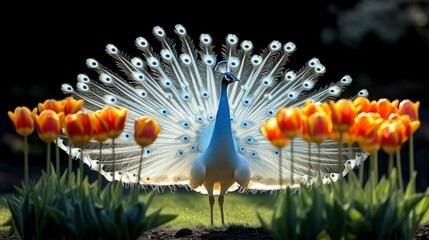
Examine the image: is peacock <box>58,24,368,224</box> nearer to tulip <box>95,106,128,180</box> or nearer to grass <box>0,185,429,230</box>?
grass <box>0,185,429,230</box>

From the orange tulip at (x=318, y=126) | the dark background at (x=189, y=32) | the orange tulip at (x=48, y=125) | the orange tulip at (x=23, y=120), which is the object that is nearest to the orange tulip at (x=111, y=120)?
the orange tulip at (x=48, y=125)

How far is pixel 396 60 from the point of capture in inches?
496

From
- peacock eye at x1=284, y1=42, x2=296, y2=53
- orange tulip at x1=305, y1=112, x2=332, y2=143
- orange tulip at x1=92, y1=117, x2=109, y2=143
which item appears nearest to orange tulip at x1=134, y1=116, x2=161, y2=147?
orange tulip at x1=92, y1=117, x2=109, y2=143

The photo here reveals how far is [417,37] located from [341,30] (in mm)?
1184

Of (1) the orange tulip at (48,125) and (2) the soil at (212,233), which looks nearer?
(1) the orange tulip at (48,125)

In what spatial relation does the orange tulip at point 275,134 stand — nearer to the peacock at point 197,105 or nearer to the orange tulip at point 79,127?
the orange tulip at point 79,127

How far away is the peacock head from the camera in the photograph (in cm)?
668

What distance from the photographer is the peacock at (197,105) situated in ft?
23.6

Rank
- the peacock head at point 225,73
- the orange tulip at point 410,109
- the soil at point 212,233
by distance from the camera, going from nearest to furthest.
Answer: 1. the orange tulip at point 410,109
2. the soil at point 212,233
3. the peacock head at point 225,73

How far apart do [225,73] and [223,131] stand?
415mm

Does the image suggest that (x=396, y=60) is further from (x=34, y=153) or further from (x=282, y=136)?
(x=282, y=136)

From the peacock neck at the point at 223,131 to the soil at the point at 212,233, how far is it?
877 mm

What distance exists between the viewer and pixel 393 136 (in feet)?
14.5

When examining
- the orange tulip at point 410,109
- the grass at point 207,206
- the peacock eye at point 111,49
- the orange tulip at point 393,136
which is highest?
the peacock eye at point 111,49
